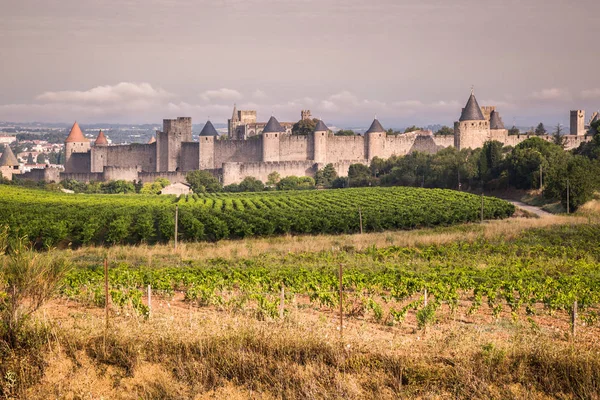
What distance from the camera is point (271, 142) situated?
51.1 metres

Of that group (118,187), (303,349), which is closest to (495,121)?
(118,187)

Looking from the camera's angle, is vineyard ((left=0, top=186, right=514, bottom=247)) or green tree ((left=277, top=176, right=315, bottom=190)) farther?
green tree ((left=277, top=176, right=315, bottom=190))

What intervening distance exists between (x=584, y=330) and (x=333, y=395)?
3.29 m

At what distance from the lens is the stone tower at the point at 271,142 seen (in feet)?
167

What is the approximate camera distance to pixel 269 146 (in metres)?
51.1

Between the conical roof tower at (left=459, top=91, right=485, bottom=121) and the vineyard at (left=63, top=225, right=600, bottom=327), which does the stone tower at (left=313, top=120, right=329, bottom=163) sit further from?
the vineyard at (left=63, top=225, right=600, bottom=327)

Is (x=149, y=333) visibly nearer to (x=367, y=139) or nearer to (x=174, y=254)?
(x=174, y=254)

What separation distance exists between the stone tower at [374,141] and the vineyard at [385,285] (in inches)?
1381

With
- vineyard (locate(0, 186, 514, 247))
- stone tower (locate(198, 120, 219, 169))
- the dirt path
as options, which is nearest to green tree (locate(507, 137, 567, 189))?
the dirt path

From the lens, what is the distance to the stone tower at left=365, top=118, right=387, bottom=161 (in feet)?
169

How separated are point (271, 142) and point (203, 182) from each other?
6.70 meters

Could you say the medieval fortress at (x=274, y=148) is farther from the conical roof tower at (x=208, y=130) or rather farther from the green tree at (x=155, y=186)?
the green tree at (x=155, y=186)

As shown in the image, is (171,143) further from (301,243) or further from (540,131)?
(301,243)

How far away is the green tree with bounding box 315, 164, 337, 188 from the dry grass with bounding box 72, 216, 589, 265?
76.1ft
